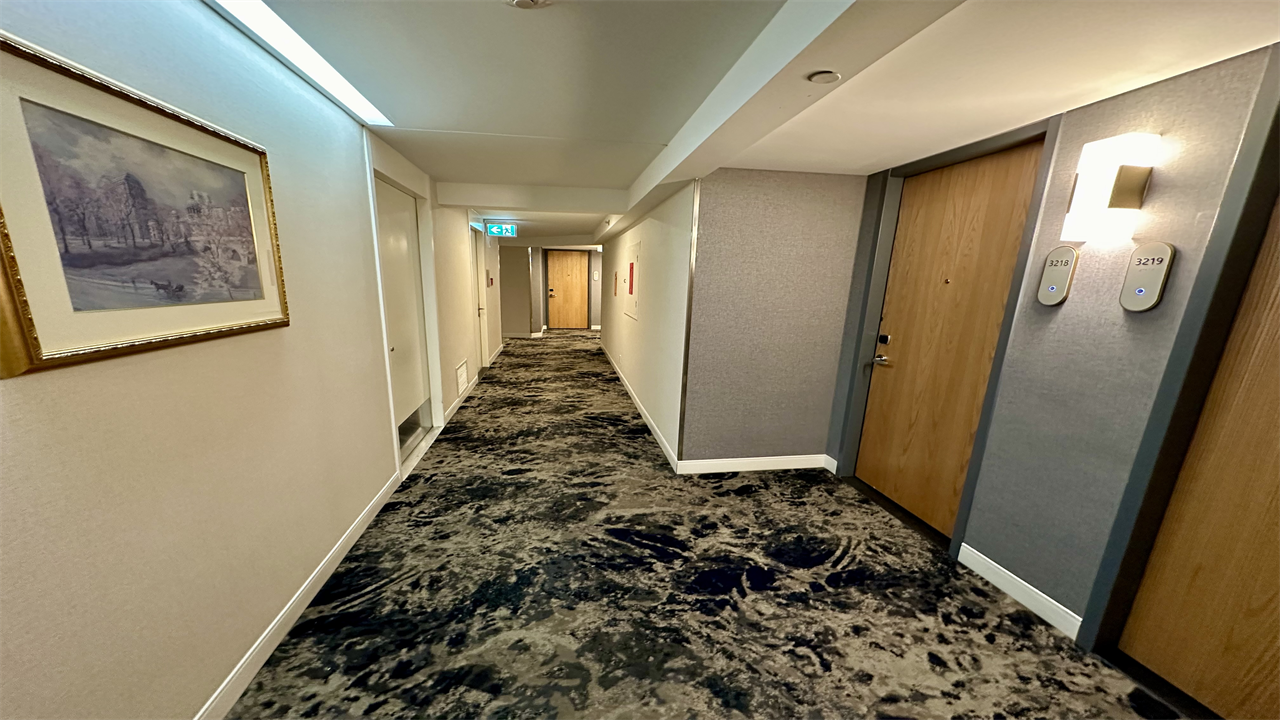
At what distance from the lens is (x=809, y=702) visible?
153 centimetres

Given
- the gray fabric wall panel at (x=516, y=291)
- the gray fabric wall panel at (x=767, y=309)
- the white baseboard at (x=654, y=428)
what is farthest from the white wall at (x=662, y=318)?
the gray fabric wall panel at (x=516, y=291)

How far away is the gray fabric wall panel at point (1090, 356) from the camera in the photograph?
1.43 meters

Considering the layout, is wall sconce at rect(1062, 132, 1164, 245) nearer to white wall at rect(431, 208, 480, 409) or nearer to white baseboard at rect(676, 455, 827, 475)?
white baseboard at rect(676, 455, 827, 475)

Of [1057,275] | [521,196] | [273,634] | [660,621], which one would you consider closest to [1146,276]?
[1057,275]

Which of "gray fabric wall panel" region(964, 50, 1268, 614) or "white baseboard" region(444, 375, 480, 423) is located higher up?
"gray fabric wall panel" region(964, 50, 1268, 614)

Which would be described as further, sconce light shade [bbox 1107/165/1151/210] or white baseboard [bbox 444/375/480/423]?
white baseboard [bbox 444/375/480/423]

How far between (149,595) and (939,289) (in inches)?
143

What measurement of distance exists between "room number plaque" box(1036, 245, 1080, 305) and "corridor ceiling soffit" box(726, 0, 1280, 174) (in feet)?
1.98

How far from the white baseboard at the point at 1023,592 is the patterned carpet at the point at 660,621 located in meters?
0.06

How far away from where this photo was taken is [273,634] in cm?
166

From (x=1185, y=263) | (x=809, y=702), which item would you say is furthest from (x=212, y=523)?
(x=1185, y=263)

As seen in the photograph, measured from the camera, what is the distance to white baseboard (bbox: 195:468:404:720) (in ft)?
4.61

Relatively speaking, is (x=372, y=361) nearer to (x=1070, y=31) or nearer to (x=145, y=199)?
(x=145, y=199)

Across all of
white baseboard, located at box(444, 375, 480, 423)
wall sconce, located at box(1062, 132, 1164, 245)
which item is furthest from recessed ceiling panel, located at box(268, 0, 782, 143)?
white baseboard, located at box(444, 375, 480, 423)
